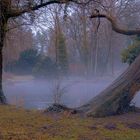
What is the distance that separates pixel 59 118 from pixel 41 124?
100 centimetres

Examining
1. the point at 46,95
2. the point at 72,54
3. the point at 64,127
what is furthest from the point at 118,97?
the point at 72,54

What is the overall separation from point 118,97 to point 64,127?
2.62 meters

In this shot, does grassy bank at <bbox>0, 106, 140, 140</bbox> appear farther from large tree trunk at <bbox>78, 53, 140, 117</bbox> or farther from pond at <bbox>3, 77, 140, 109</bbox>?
pond at <bbox>3, 77, 140, 109</bbox>

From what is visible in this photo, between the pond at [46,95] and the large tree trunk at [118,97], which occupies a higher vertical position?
the large tree trunk at [118,97]

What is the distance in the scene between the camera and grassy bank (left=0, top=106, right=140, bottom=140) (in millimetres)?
8516

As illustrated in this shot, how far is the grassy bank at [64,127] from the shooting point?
852 centimetres

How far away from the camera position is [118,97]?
11562 mm

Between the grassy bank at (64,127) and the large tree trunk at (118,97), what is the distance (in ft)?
1.03

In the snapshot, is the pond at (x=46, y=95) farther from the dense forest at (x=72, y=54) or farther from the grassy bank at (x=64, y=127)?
the grassy bank at (x=64, y=127)

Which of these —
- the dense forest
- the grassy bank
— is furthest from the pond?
the grassy bank

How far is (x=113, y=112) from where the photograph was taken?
37.6 feet

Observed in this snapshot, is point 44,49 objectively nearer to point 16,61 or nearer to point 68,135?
point 16,61

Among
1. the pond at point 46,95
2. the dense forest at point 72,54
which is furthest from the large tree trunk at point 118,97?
the pond at point 46,95

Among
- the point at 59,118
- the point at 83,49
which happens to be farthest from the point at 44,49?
the point at 59,118
